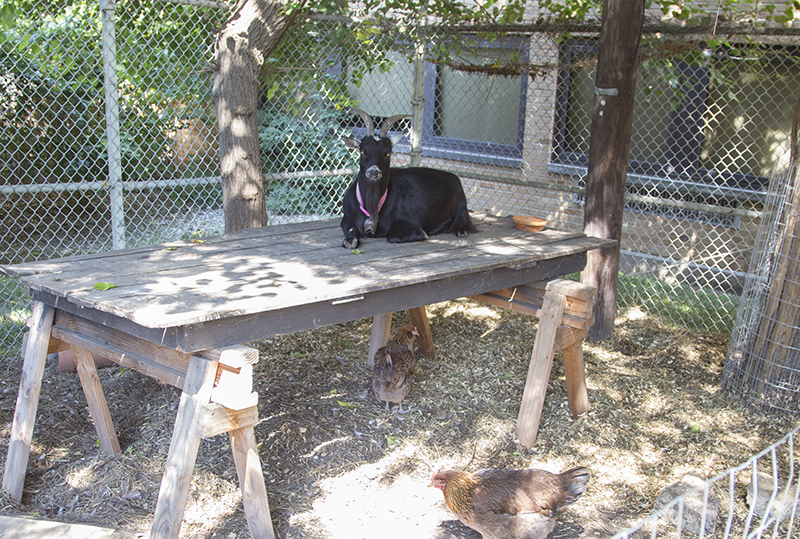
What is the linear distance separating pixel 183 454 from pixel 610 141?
4.04 m

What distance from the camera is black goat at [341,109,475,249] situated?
4.19 metres

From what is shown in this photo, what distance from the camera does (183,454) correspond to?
8.96ft

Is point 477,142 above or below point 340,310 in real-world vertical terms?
above

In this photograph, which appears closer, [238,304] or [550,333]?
[238,304]

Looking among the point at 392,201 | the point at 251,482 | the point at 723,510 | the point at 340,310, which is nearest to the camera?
the point at 251,482

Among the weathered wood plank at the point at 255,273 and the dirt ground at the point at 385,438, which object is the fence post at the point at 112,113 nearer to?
the dirt ground at the point at 385,438

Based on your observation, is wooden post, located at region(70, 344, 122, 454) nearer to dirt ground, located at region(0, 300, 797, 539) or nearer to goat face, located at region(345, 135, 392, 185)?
dirt ground, located at region(0, 300, 797, 539)

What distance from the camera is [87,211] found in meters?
8.38

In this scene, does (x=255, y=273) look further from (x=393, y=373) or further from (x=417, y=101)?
(x=417, y=101)

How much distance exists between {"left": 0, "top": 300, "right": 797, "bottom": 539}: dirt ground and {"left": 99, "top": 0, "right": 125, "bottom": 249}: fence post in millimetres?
1117

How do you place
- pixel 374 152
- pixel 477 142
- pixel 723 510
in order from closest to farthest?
pixel 723 510 < pixel 374 152 < pixel 477 142

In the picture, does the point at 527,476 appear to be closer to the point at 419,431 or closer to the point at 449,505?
the point at 449,505

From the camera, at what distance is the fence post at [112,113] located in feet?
15.2

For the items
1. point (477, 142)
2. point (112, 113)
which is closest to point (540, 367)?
point (112, 113)
